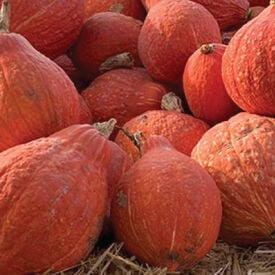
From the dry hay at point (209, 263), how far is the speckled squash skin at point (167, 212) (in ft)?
0.13

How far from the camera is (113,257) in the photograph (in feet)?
5.01

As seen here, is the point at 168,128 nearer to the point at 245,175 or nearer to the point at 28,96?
the point at 245,175

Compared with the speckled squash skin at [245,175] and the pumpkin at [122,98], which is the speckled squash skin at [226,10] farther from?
the speckled squash skin at [245,175]

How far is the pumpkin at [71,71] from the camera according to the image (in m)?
2.64

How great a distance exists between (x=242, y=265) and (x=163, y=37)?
3.03 feet

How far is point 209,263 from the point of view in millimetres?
1669

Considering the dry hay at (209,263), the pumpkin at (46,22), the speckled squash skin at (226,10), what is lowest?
the dry hay at (209,263)

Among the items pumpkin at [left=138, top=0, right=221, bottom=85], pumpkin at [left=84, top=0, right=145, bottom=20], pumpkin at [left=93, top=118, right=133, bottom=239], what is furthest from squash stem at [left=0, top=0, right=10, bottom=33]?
pumpkin at [left=84, top=0, right=145, bottom=20]

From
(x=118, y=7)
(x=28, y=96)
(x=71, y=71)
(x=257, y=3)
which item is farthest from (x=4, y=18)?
(x=257, y=3)

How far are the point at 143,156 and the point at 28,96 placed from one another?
1.04 ft

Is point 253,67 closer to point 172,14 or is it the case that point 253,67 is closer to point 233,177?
point 233,177

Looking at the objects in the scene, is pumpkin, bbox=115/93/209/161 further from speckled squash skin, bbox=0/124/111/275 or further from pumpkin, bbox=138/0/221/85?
speckled squash skin, bbox=0/124/111/275

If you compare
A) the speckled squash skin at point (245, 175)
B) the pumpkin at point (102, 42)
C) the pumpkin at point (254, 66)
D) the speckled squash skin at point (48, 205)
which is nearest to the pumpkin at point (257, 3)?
the pumpkin at point (102, 42)

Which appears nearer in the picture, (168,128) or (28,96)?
(28,96)
